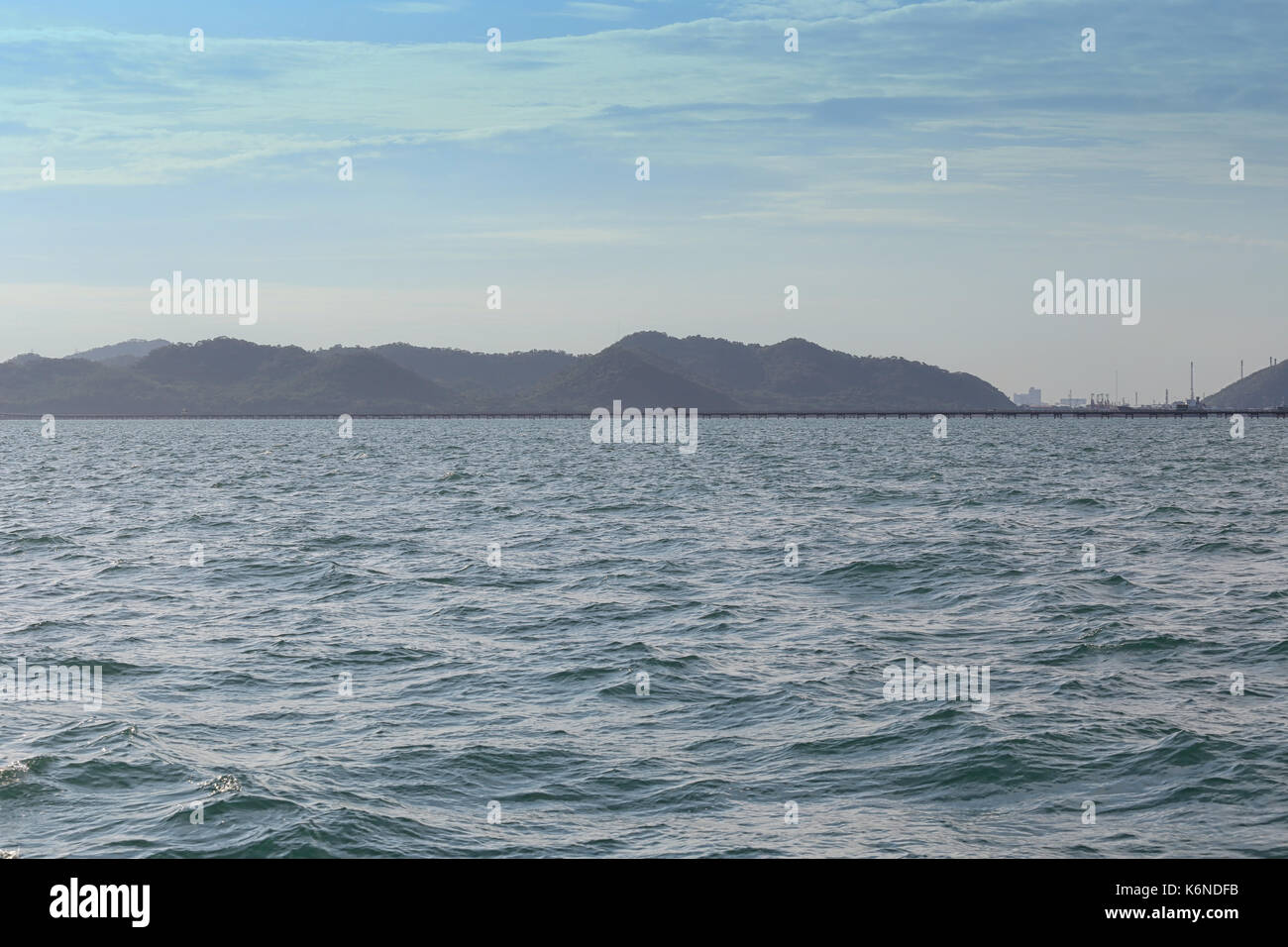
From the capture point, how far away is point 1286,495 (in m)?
69.2

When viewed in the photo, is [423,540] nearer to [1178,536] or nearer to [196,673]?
[196,673]

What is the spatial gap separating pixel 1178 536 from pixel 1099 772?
3280 centimetres

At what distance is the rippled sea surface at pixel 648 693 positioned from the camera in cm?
1548

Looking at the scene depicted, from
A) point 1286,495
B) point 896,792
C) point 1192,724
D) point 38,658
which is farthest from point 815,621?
point 1286,495

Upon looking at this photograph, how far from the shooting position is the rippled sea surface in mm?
15484

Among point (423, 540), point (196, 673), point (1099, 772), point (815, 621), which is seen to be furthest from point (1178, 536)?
point (196, 673)

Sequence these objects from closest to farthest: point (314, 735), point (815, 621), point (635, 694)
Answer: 1. point (314, 735)
2. point (635, 694)
3. point (815, 621)

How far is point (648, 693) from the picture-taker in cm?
2241
